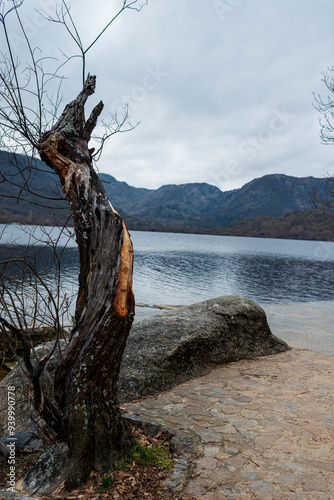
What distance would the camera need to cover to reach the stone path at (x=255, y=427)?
3293 mm

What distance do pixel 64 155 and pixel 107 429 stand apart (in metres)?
2.71

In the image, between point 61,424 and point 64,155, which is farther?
point 64,155

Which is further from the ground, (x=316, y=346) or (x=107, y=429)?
(x=107, y=429)

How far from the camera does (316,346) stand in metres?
8.67

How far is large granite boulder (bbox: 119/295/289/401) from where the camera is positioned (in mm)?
5719

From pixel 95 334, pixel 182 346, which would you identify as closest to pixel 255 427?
pixel 182 346

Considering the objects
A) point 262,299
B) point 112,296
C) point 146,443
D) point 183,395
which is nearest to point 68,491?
point 146,443

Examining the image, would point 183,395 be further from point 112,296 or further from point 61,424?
point 112,296

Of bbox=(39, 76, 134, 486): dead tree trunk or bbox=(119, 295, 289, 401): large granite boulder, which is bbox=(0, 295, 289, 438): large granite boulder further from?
bbox=(39, 76, 134, 486): dead tree trunk

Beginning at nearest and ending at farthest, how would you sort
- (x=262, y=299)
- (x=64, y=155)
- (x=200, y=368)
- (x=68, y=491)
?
1. (x=68, y=491)
2. (x=64, y=155)
3. (x=200, y=368)
4. (x=262, y=299)

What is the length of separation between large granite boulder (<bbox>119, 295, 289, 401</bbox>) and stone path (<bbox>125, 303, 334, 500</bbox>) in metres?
0.25

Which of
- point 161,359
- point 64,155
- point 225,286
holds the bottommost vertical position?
point 225,286

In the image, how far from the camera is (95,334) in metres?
3.29

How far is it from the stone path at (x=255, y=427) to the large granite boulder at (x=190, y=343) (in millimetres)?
246
